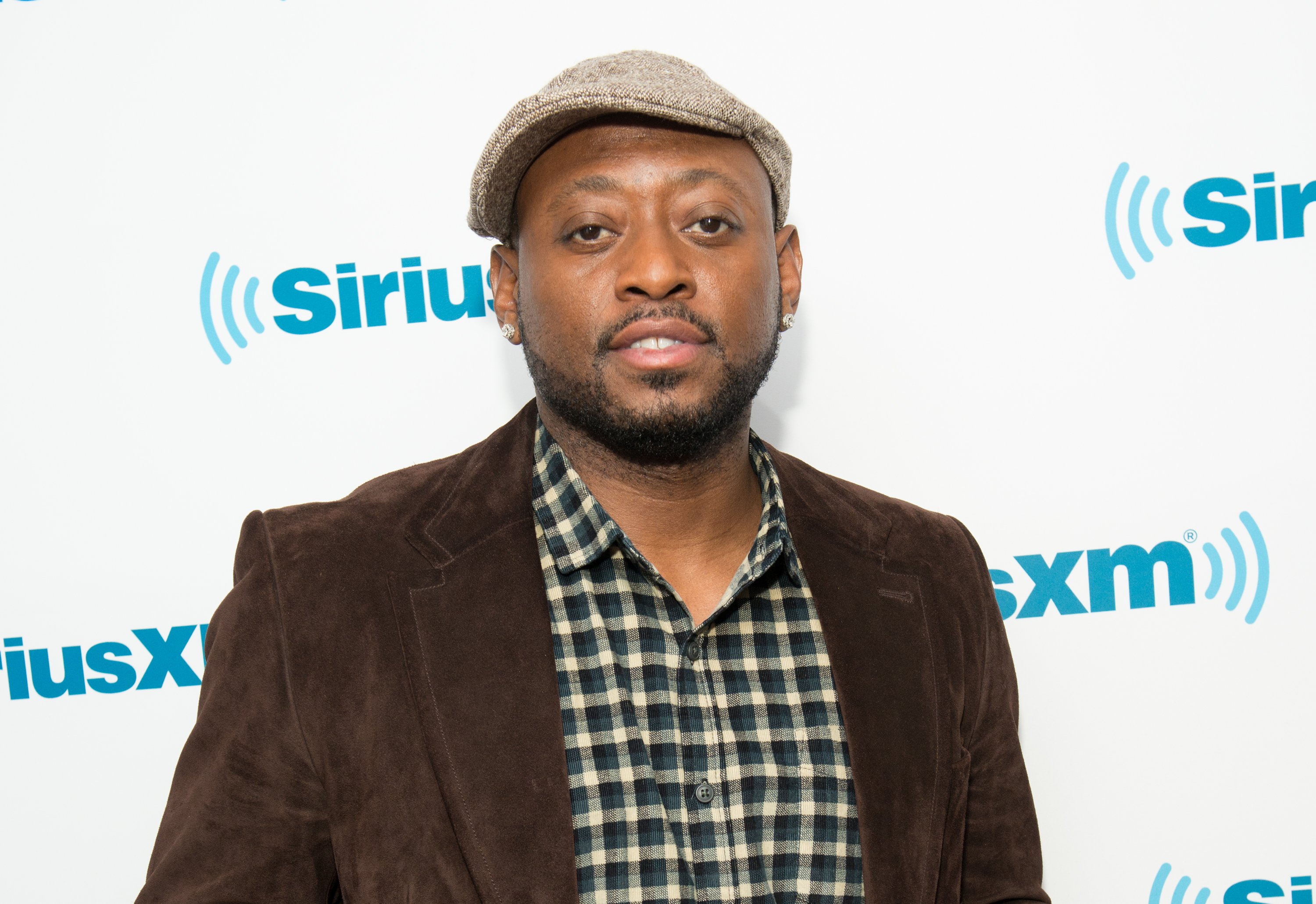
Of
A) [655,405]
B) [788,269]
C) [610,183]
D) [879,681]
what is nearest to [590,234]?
[610,183]

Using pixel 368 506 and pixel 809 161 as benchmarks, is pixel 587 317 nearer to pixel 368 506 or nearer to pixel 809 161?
pixel 368 506

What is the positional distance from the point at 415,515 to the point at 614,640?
384mm

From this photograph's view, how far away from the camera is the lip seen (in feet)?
5.56

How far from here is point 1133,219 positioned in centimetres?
235

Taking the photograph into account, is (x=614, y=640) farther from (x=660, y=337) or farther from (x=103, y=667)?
(x=103, y=667)

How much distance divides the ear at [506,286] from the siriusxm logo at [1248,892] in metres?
1.91

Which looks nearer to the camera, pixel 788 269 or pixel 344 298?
pixel 788 269

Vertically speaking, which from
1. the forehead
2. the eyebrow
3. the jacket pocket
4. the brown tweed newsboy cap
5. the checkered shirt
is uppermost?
the brown tweed newsboy cap

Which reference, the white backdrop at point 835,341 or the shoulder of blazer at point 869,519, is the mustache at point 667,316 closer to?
the shoulder of blazer at point 869,519

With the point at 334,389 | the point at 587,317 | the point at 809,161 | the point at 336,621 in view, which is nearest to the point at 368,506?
the point at 336,621

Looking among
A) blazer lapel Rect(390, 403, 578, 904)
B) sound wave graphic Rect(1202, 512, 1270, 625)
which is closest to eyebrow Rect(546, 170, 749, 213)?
blazer lapel Rect(390, 403, 578, 904)

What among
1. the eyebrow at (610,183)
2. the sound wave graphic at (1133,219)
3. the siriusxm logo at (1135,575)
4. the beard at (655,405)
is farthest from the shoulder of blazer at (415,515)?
the sound wave graphic at (1133,219)

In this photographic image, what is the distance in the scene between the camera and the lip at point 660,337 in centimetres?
169

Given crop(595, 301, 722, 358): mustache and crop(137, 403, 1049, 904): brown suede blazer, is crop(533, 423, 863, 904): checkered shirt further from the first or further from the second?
crop(595, 301, 722, 358): mustache
